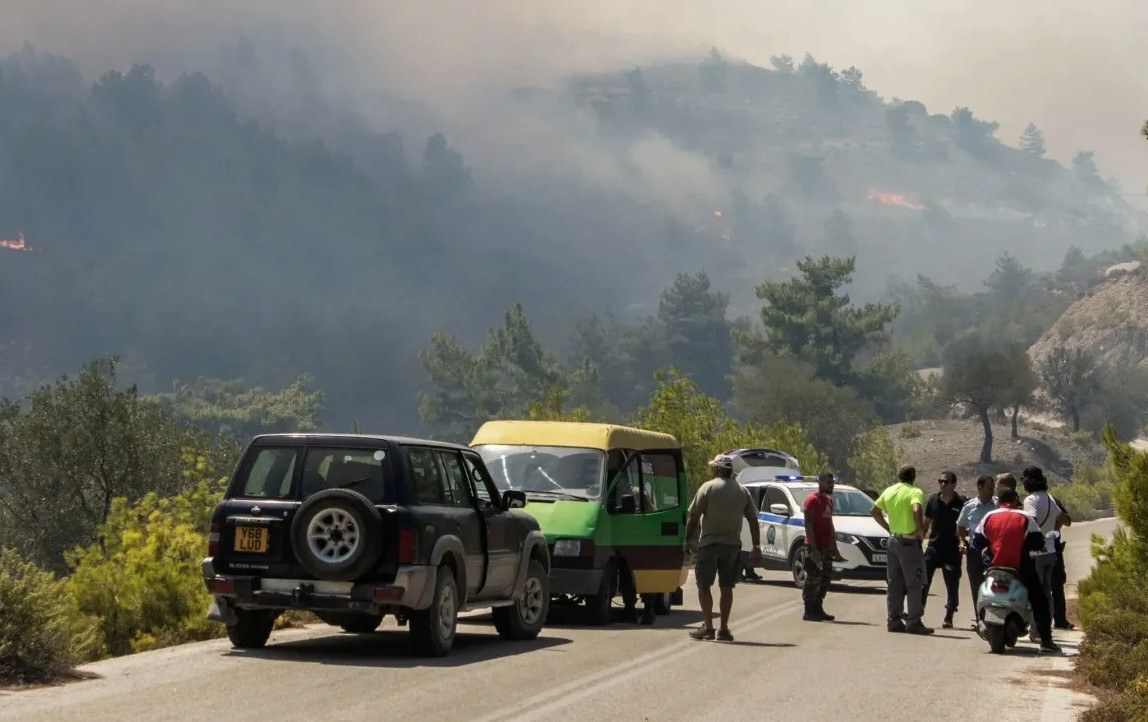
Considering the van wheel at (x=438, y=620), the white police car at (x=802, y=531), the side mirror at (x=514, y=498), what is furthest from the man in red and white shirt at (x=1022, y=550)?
the white police car at (x=802, y=531)

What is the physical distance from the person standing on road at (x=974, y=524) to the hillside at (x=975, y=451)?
285 feet

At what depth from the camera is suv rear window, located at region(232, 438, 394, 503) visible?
13328 millimetres

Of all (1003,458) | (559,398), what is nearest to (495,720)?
(559,398)

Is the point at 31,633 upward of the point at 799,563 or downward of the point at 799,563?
downward

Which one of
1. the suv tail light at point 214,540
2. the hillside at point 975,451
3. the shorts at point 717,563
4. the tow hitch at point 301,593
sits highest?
the hillside at point 975,451

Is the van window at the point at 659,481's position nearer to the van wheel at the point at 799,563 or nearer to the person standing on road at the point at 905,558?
the person standing on road at the point at 905,558

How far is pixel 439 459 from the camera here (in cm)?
1434

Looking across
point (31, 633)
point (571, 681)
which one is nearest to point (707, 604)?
point (571, 681)

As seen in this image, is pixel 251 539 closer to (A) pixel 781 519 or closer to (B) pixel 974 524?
(B) pixel 974 524

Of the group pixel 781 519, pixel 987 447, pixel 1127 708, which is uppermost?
pixel 987 447

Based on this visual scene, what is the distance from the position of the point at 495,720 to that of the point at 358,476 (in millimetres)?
3891

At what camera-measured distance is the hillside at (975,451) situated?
10998 cm

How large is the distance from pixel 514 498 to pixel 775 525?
44.6 feet

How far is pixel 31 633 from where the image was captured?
457 inches
